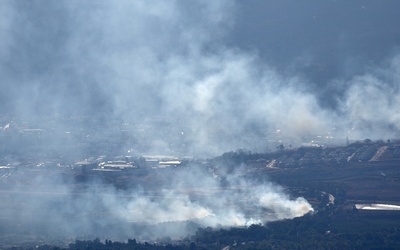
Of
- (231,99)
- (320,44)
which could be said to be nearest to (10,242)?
(231,99)

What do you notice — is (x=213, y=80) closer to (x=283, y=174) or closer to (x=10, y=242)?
(x=283, y=174)

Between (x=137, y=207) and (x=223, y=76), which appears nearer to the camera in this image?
(x=137, y=207)

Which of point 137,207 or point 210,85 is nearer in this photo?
point 137,207

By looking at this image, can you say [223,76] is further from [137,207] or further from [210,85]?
[137,207]

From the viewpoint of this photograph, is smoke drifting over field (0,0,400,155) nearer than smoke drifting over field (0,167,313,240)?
No

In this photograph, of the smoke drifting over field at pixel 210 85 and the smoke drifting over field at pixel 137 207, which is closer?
the smoke drifting over field at pixel 137 207

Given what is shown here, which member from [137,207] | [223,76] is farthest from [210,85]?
[137,207]

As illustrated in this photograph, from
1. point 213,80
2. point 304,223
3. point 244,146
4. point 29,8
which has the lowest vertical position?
point 304,223

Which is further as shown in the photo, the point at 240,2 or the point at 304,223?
the point at 240,2

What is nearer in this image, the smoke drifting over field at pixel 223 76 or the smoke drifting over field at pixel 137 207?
the smoke drifting over field at pixel 137 207

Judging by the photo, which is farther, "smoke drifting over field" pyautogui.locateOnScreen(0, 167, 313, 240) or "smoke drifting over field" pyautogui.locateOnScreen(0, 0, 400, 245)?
"smoke drifting over field" pyautogui.locateOnScreen(0, 0, 400, 245)

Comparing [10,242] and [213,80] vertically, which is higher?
[213,80]
